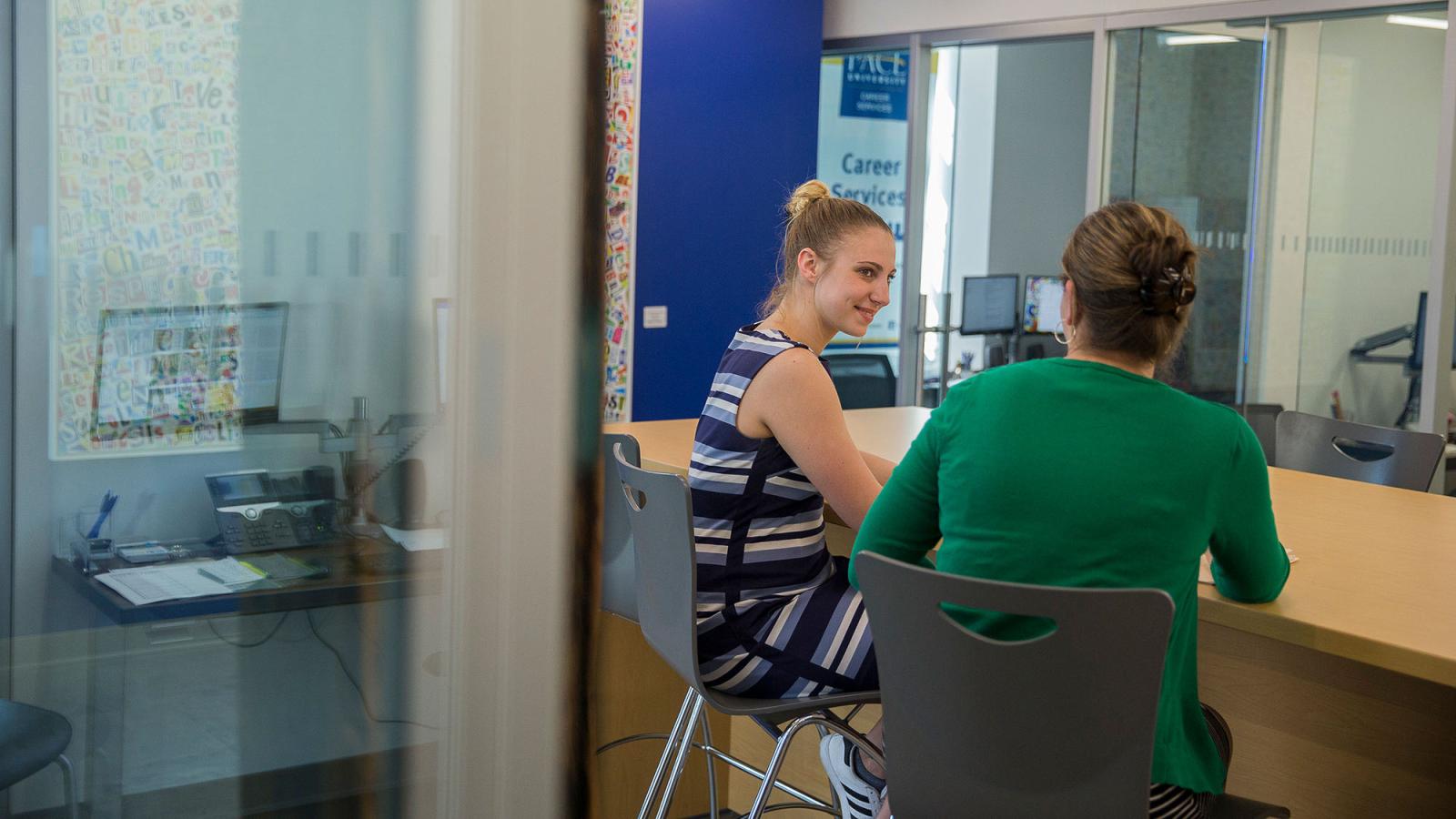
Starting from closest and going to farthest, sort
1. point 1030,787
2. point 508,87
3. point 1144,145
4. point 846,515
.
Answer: point 508,87, point 1030,787, point 846,515, point 1144,145

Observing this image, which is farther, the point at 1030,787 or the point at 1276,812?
the point at 1276,812

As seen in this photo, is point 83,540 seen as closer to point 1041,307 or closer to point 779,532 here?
point 779,532

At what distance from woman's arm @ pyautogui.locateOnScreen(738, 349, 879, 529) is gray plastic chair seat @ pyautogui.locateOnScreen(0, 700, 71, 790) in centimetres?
149

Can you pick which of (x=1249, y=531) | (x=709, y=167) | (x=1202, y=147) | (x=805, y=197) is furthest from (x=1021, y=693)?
(x=709, y=167)

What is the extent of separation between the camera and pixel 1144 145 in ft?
16.6

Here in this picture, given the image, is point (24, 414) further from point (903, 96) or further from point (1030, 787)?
point (903, 96)

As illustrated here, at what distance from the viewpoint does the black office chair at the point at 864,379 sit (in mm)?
5141

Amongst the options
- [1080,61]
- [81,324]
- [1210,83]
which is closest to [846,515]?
[81,324]

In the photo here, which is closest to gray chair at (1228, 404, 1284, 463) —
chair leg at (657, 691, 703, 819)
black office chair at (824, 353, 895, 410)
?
black office chair at (824, 353, 895, 410)

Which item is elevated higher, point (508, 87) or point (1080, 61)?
point (1080, 61)

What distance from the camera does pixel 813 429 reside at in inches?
75.3

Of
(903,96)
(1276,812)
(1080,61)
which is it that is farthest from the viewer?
(1080,61)

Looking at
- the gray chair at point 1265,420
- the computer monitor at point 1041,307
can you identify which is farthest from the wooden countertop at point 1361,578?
the computer monitor at point 1041,307

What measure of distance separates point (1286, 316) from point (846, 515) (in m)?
3.33
